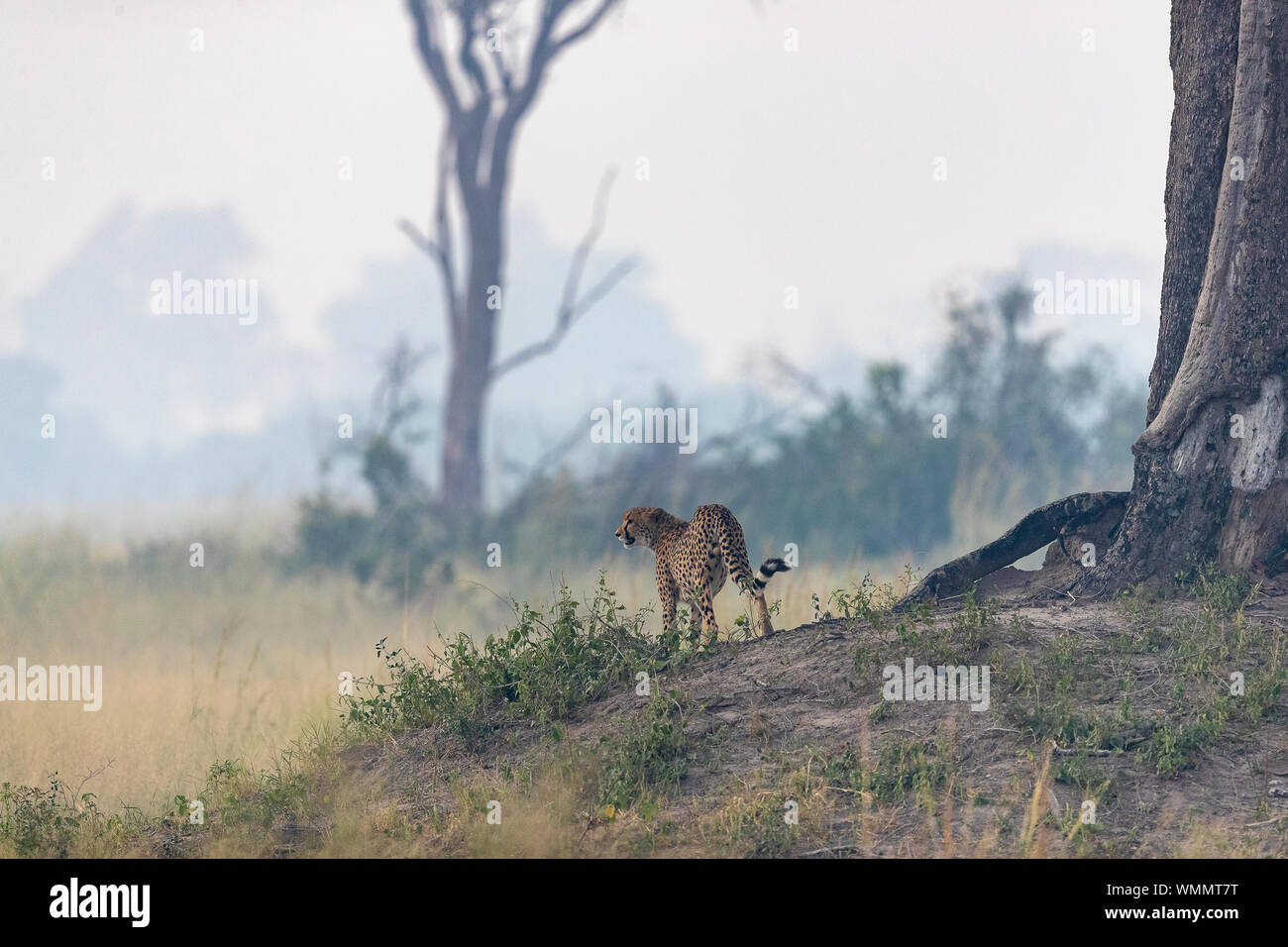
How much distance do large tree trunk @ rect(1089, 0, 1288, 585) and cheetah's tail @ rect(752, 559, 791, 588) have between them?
6.16 feet

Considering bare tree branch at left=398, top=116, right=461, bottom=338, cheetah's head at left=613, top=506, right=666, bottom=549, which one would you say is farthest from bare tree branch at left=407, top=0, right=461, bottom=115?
cheetah's head at left=613, top=506, right=666, bottom=549

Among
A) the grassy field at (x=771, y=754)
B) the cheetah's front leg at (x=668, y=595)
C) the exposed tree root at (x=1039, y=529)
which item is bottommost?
the grassy field at (x=771, y=754)

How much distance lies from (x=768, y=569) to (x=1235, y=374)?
288cm

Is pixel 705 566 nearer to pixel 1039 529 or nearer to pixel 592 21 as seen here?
pixel 1039 529

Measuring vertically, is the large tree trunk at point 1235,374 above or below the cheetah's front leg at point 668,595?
above

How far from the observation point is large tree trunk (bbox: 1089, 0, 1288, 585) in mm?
8094

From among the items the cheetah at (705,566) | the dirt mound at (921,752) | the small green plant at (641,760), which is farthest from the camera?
the cheetah at (705,566)

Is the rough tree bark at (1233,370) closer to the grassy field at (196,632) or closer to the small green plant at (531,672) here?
the grassy field at (196,632)

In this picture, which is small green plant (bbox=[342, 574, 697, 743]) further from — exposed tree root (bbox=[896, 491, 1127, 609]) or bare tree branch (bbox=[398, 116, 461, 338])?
bare tree branch (bbox=[398, 116, 461, 338])

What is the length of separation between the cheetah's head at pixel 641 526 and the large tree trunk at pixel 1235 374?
283 cm

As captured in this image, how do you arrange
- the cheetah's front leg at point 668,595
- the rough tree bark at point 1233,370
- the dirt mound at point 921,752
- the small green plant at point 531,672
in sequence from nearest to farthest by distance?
the dirt mound at point 921,752 → the small green plant at point 531,672 → the rough tree bark at point 1233,370 → the cheetah's front leg at point 668,595

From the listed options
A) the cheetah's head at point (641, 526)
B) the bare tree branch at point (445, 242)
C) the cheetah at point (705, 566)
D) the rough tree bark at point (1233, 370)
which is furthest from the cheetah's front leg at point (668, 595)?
the bare tree branch at point (445, 242)

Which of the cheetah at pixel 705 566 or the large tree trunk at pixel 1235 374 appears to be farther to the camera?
the cheetah at pixel 705 566

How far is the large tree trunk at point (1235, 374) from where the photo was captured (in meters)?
8.09
